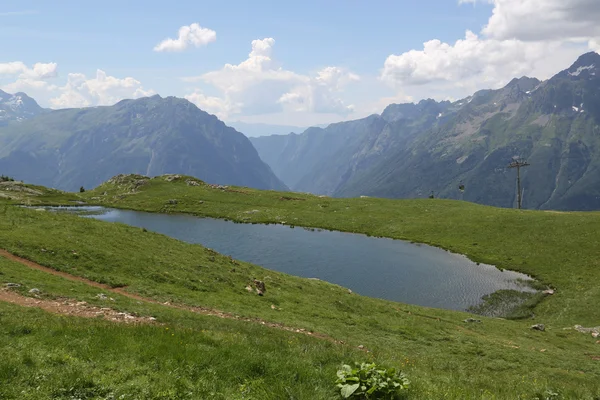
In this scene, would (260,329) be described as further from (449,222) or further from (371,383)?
(449,222)

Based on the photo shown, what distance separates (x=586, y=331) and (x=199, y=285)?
1588 inches

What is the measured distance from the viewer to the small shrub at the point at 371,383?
461 inches

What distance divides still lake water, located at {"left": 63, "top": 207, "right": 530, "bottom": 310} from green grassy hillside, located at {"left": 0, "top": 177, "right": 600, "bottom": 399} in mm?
7465

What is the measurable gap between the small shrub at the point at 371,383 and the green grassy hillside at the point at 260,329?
2.02ft

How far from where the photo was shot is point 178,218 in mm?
107250

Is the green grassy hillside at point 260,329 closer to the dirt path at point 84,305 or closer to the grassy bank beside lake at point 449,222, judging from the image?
the grassy bank beside lake at point 449,222

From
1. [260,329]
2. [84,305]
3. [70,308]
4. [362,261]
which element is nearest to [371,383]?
[260,329]

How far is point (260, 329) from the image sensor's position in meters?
24.1

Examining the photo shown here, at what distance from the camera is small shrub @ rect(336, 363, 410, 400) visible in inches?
461

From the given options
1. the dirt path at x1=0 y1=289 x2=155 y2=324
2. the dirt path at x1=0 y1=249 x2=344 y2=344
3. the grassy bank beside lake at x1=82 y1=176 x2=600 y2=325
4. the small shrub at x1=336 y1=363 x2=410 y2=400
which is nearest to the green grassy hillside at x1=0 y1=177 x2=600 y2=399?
the grassy bank beside lake at x1=82 y1=176 x2=600 y2=325

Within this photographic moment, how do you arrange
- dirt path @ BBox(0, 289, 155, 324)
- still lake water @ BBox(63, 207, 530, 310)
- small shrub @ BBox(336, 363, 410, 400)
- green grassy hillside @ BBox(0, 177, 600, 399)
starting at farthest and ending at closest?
still lake water @ BBox(63, 207, 530, 310), dirt path @ BBox(0, 289, 155, 324), green grassy hillside @ BBox(0, 177, 600, 399), small shrub @ BBox(336, 363, 410, 400)

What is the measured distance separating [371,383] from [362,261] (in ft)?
188

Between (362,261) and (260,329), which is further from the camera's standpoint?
(362,261)

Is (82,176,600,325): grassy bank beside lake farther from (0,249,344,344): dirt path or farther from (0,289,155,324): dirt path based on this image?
(0,289,155,324): dirt path
